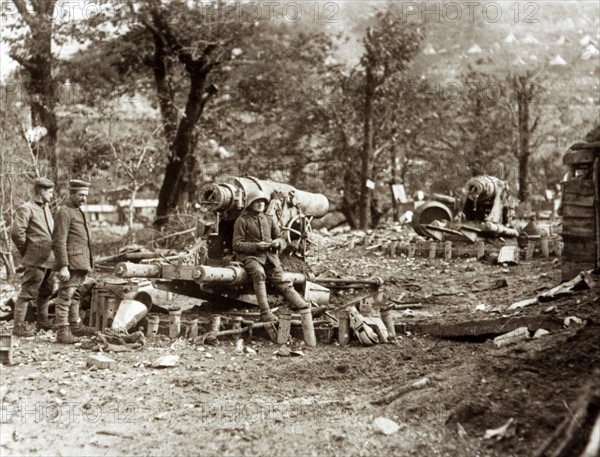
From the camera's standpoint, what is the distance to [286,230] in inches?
416

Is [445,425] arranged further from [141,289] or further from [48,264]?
[48,264]

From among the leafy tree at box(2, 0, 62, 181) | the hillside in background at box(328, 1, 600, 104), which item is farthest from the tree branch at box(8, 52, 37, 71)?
the hillside in background at box(328, 1, 600, 104)

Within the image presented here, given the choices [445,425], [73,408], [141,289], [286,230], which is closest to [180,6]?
[286,230]

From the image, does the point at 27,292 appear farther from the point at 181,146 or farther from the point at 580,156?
the point at 181,146

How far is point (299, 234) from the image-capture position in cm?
1080

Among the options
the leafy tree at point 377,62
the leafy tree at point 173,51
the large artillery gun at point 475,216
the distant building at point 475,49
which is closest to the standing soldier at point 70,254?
the leafy tree at point 173,51

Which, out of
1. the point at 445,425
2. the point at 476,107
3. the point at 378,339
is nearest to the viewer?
the point at 445,425

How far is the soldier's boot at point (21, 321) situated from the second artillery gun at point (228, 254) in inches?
59.7

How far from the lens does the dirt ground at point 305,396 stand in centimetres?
482

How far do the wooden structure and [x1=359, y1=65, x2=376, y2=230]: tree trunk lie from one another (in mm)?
11286

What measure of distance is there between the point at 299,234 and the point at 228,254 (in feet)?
4.19

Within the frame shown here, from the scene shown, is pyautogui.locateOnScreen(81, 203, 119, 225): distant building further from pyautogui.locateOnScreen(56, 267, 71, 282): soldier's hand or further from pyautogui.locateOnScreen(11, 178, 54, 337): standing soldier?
pyautogui.locateOnScreen(56, 267, 71, 282): soldier's hand

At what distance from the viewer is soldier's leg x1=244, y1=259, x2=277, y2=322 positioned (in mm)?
8977

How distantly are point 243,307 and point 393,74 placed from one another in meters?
14.4
